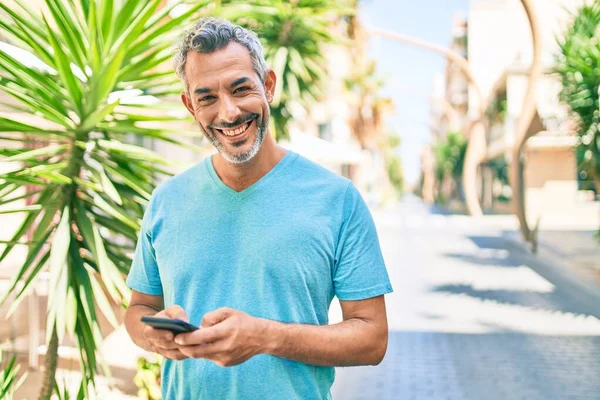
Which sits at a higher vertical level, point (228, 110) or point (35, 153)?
point (228, 110)

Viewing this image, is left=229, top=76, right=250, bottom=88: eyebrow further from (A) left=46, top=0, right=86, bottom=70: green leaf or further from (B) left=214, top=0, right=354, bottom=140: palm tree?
(B) left=214, top=0, right=354, bottom=140: palm tree

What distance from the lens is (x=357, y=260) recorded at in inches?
65.6

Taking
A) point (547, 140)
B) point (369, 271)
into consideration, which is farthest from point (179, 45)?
point (547, 140)

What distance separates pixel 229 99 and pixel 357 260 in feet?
1.76

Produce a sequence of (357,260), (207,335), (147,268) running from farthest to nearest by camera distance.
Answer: (147,268), (357,260), (207,335)

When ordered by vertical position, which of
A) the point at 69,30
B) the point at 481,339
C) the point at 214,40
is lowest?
the point at 481,339

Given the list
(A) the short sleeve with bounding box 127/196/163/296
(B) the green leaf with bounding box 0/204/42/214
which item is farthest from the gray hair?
(B) the green leaf with bounding box 0/204/42/214

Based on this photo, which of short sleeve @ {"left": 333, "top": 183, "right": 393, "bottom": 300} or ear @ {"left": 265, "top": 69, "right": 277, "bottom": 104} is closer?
short sleeve @ {"left": 333, "top": 183, "right": 393, "bottom": 300}

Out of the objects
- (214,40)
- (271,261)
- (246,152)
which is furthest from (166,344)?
(214,40)

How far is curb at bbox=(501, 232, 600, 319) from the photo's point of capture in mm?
9809

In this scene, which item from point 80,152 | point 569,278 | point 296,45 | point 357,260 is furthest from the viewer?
point 569,278

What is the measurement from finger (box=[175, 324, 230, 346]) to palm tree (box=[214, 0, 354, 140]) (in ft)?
25.1

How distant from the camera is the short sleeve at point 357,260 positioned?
1.66 meters

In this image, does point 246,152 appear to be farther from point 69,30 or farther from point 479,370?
point 479,370
